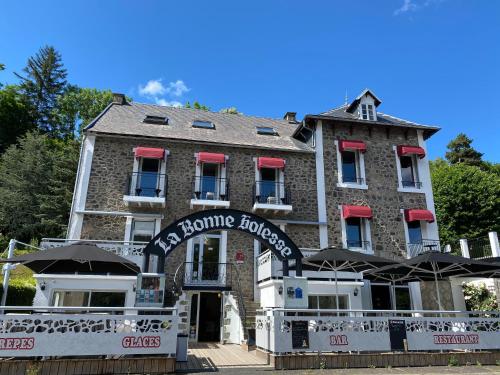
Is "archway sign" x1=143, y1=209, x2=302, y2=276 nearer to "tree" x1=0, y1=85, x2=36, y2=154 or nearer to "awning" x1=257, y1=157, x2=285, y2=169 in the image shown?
"awning" x1=257, y1=157, x2=285, y2=169

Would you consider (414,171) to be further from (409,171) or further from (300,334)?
(300,334)

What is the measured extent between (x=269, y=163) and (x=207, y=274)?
5.63 metres

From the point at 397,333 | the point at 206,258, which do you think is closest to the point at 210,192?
the point at 206,258

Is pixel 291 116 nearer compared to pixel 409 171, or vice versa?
pixel 409 171

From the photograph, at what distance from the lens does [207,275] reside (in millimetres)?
15000

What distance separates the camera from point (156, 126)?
17.8 metres

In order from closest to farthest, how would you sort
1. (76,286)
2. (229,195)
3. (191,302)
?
(76,286) < (191,302) < (229,195)

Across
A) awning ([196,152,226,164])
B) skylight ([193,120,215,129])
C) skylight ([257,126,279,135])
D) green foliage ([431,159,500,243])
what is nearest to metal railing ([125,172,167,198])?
awning ([196,152,226,164])

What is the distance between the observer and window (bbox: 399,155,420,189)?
17797mm

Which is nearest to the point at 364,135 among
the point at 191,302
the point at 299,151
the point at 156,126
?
the point at 299,151

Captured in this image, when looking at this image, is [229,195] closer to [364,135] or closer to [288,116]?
[364,135]

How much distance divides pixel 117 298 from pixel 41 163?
21542 millimetres

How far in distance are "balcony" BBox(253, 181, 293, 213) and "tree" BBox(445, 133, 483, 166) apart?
106 feet

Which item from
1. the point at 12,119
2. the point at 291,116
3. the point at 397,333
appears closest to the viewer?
the point at 397,333
